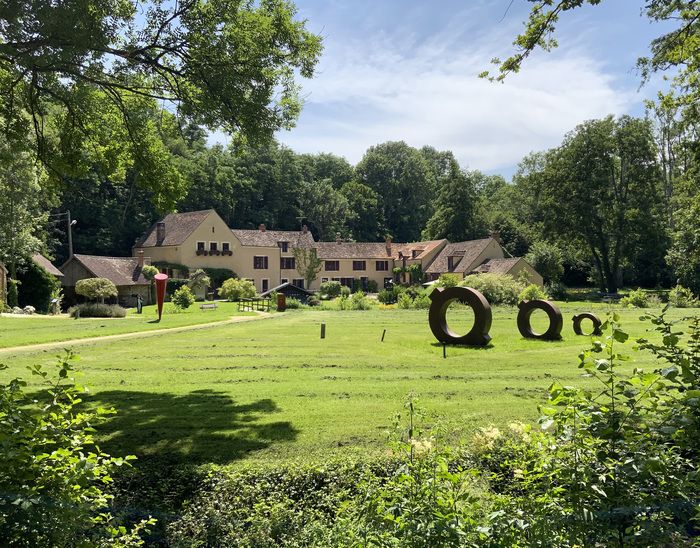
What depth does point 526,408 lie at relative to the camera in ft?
34.4

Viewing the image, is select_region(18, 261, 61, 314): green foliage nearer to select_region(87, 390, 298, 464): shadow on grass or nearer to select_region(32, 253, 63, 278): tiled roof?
select_region(32, 253, 63, 278): tiled roof

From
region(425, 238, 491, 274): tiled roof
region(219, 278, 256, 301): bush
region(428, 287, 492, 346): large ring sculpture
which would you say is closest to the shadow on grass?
region(428, 287, 492, 346): large ring sculpture

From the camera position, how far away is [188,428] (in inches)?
A: 370

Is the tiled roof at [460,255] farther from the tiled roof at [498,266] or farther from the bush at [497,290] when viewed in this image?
the bush at [497,290]

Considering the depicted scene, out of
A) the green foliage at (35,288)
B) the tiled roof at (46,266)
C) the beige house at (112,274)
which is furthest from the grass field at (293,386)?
the beige house at (112,274)

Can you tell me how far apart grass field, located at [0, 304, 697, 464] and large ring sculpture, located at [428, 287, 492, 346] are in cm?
71

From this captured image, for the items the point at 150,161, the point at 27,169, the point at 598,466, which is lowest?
the point at 598,466

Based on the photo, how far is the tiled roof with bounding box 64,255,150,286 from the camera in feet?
158

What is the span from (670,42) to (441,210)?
67535 mm

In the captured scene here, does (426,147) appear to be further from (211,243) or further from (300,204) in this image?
(211,243)

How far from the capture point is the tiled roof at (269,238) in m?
65.6

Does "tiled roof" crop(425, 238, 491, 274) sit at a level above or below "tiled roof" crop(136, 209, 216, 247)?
below

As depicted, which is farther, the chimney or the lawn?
the chimney

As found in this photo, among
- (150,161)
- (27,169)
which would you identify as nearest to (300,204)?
(27,169)
